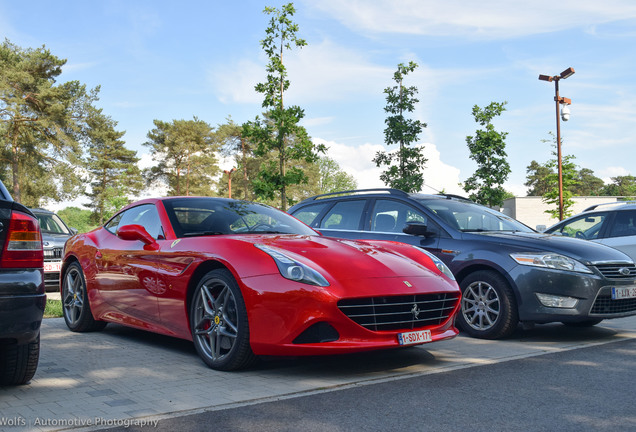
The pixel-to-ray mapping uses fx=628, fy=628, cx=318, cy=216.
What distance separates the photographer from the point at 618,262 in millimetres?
6684

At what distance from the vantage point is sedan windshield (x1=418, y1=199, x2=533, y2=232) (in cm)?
741

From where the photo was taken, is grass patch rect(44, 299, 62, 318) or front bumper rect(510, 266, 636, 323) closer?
front bumper rect(510, 266, 636, 323)

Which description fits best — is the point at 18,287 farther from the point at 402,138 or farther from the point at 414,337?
the point at 402,138

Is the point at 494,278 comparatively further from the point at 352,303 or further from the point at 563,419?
the point at 563,419

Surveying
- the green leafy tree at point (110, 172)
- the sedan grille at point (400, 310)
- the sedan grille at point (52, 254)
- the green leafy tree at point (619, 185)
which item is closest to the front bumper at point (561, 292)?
the sedan grille at point (400, 310)

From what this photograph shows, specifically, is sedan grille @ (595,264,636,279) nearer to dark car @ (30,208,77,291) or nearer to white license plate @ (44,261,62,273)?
dark car @ (30,208,77,291)

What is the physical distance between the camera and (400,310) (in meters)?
4.75

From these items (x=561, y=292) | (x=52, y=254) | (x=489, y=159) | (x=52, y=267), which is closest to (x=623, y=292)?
(x=561, y=292)

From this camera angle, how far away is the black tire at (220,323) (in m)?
4.68

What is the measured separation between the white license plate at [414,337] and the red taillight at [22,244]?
8.47 feet

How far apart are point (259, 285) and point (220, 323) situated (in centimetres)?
55

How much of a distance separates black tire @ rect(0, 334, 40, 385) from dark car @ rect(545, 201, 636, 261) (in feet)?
25.5

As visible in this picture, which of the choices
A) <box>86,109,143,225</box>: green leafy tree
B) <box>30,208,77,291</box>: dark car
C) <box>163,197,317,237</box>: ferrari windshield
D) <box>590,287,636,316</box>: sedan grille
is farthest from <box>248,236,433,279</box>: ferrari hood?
<box>86,109,143,225</box>: green leafy tree

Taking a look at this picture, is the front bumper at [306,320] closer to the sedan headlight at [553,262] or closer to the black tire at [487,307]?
the black tire at [487,307]
